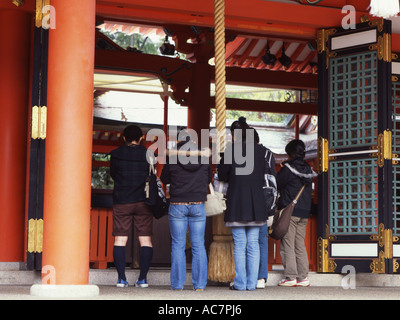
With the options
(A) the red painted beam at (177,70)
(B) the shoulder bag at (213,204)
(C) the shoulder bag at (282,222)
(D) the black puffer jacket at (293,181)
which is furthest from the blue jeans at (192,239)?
(A) the red painted beam at (177,70)

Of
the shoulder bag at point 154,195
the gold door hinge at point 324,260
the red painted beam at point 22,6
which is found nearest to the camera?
the shoulder bag at point 154,195

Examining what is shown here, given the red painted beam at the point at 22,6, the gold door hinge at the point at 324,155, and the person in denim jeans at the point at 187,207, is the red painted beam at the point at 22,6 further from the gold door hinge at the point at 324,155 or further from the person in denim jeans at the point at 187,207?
the gold door hinge at the point at 324,155

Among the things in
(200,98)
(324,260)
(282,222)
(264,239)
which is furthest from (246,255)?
(200,98)

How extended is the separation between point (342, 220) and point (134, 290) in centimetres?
294

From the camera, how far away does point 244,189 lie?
7254 millimetres

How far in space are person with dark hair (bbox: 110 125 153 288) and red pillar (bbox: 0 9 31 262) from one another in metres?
1.37

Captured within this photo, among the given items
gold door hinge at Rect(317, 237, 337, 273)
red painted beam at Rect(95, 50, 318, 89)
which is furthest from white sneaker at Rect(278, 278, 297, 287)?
red painted beam at Rect(95, 50, 318, 89)

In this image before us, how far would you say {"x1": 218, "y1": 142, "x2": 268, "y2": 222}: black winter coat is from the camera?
7156 mm

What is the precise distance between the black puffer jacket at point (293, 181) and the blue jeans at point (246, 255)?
104cm

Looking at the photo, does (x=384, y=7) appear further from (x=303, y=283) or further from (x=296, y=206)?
(x=303, y=283)

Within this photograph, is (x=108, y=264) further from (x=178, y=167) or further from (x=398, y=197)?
(x=398, y=197)

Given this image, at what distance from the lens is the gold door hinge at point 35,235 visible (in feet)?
25.7

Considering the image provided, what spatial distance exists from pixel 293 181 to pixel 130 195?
184 centimetres
